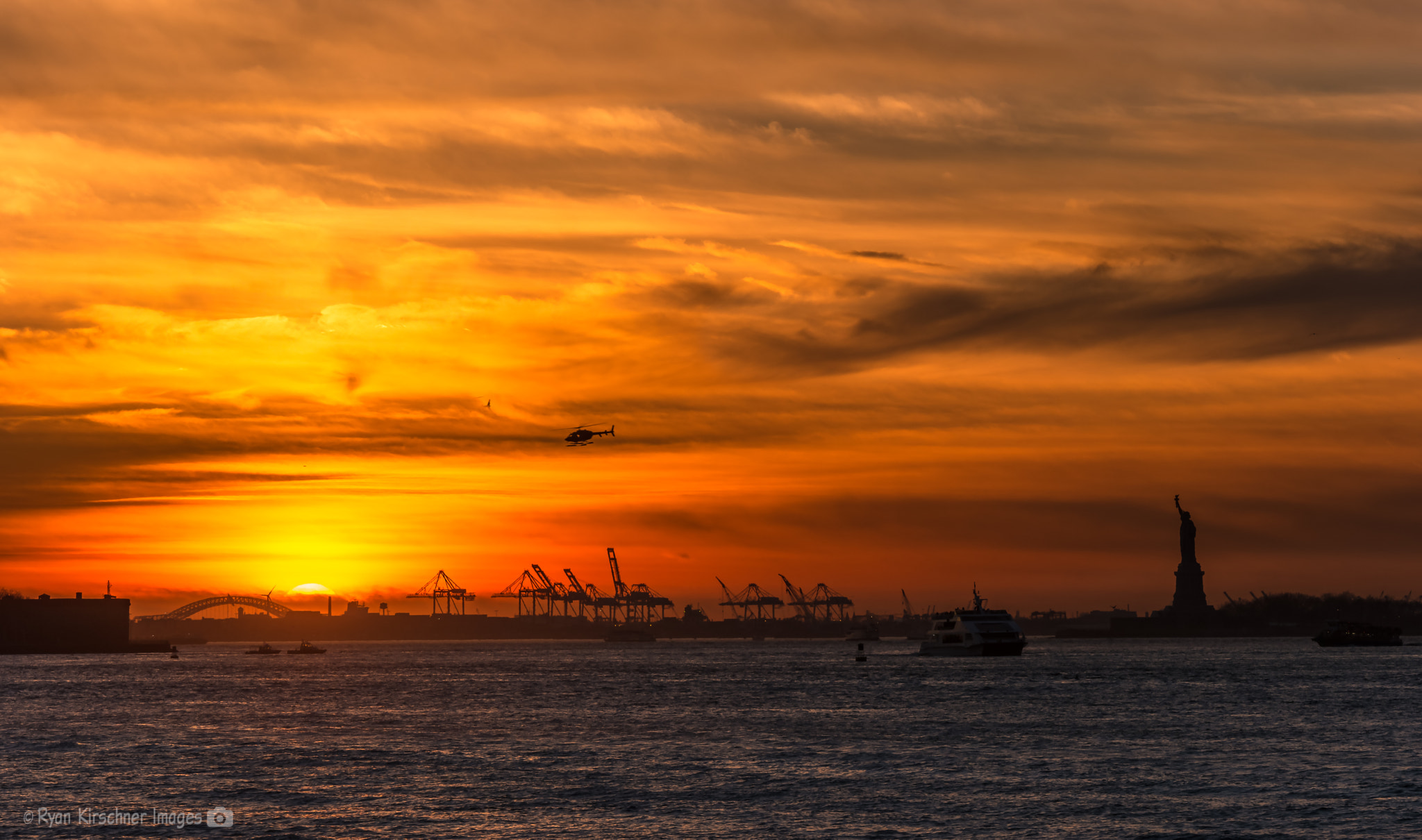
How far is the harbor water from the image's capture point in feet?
163

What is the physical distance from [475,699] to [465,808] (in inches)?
2828

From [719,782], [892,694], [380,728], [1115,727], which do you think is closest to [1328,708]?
[1115,727]

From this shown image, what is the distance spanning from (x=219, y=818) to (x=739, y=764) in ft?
85.5

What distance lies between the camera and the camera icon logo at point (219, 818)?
161 ft

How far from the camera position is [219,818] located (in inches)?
2007

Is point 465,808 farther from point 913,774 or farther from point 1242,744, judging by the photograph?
point 1242,744

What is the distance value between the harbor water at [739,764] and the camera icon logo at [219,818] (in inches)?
15.4

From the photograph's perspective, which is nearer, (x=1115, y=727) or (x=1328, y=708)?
(x=1115, y=727)

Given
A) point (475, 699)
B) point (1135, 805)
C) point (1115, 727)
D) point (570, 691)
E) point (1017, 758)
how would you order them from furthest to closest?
1. point (570, 691)
2. point (475, 699)
3. point (1115, 727)
4. point (1017, 758)
5. point (1135, 805)

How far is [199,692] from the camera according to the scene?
472 feet

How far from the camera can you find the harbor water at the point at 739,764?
49625mm

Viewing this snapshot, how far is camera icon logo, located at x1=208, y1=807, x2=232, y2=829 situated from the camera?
4916cm

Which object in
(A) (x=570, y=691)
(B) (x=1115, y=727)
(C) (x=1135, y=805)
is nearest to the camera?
(C) (x=1135, y=805)

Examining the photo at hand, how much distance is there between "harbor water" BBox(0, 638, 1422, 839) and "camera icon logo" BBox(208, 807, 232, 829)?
1.28ft
